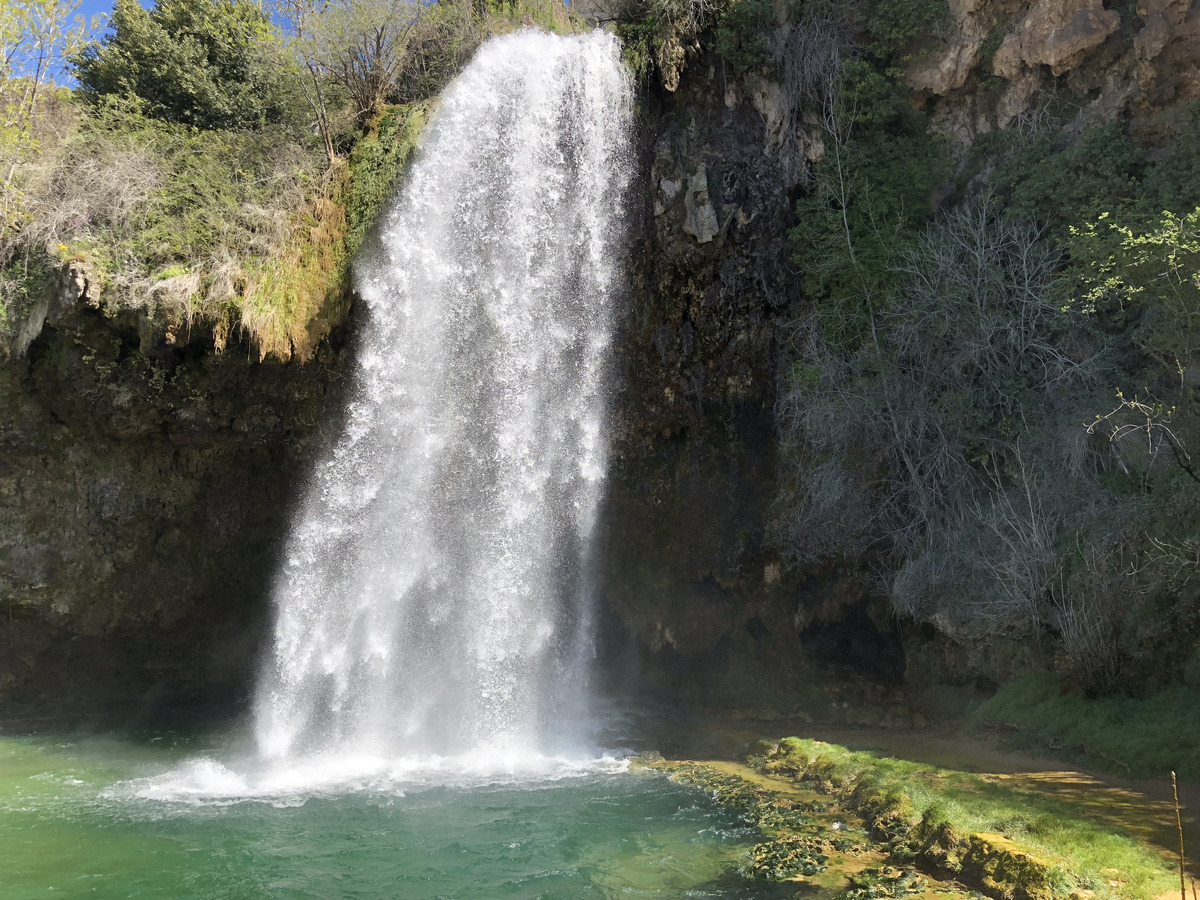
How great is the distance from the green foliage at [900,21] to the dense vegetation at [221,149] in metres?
6.85

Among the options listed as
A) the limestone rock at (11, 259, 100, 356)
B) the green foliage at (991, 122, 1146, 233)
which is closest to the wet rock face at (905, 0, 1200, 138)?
the green foliage at (991, 122, 1146, 233)

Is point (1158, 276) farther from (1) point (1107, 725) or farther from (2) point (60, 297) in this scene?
(2) point (60, 297)

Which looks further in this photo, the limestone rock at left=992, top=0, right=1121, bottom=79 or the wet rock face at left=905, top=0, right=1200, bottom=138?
the limestone rock at left=992, top=0, right=1121, bottom=79

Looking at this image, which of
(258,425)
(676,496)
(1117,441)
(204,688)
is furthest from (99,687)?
(1117,441)

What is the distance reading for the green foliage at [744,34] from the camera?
50.4 feet

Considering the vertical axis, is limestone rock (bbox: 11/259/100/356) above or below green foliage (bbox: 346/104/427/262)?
below

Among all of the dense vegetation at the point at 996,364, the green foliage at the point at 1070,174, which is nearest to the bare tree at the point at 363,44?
the dense vegetation at the point at 996,364

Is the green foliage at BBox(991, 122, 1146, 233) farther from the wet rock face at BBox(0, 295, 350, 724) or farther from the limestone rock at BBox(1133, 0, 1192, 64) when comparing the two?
the wet rock face at BBox(0, 295, 350, 724)

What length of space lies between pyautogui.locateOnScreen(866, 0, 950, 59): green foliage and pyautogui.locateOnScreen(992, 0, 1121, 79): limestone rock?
1.33 meters

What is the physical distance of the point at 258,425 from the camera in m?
14.9

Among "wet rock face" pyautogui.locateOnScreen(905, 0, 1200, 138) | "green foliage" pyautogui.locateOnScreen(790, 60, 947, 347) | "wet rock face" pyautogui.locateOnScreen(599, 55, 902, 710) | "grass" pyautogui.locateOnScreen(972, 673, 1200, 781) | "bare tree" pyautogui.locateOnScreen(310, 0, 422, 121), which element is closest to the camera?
"grass" pyautogui.locateOnScreen(972, 673, 1200, 781)

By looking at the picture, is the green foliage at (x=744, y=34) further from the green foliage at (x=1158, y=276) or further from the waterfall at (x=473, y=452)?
the green foliage at (x=1158, y=276)

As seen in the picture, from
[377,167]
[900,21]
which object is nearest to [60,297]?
[377,167]

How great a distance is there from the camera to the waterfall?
13141mm
